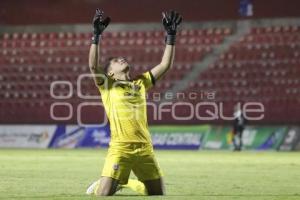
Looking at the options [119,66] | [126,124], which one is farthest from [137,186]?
[119,66]

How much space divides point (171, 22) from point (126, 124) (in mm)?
1435

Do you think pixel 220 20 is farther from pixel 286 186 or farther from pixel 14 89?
pixel 286 186

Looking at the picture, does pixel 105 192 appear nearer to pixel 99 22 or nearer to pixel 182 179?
pixel 99 22

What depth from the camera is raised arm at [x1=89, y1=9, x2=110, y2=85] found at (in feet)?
30.1

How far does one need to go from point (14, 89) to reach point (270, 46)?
11031 millimetres

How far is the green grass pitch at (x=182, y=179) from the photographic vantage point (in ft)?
33.6

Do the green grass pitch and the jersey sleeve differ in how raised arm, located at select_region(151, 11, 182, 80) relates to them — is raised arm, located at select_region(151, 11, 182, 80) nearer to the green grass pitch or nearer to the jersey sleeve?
the jersey sleeve

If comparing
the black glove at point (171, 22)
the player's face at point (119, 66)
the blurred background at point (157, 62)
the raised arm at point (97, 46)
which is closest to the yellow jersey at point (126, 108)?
the player's face at point (119, 66)

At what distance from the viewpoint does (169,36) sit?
31.1 feet

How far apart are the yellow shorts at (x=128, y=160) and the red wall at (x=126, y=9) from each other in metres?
22.2

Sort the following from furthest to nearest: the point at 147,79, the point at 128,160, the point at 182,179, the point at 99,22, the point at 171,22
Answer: the point at 182,179
the point at 147,79
the point at 128,160
the point at 171,22
the point at 99,22

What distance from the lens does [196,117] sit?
95.5ft

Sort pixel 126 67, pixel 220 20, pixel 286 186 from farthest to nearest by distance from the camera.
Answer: pixel 220 20
pixel 286 186
pixel 126 67

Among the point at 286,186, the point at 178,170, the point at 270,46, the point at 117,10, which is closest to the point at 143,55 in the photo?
the point at 117,10
